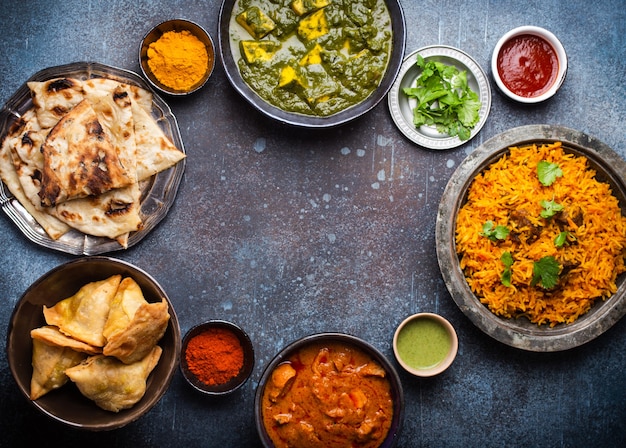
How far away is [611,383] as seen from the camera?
11.6 feet

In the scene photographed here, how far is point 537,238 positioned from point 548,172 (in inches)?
14.3

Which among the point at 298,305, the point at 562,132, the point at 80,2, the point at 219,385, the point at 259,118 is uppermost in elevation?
the point at 562,132

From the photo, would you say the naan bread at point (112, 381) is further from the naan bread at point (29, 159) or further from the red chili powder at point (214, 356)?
the naan bread at point (29, 159)

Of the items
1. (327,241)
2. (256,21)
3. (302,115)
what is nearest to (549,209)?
(327,241)

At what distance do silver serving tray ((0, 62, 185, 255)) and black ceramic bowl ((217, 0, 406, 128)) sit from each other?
1.48 ft

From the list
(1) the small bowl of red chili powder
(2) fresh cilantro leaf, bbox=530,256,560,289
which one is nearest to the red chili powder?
(1) the small bowl of red chili powder

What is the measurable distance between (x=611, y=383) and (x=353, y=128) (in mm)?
2195

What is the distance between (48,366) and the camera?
2.99 meters

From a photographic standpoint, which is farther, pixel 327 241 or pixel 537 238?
pixel 327 241

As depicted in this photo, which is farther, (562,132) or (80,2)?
(80,2)

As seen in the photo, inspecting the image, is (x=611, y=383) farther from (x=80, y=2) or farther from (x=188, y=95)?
(x=80, y=2)

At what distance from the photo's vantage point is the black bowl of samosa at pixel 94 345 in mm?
2945

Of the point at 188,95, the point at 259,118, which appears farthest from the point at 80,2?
the point at 259,118

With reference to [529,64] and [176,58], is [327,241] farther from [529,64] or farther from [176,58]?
[529,64]
